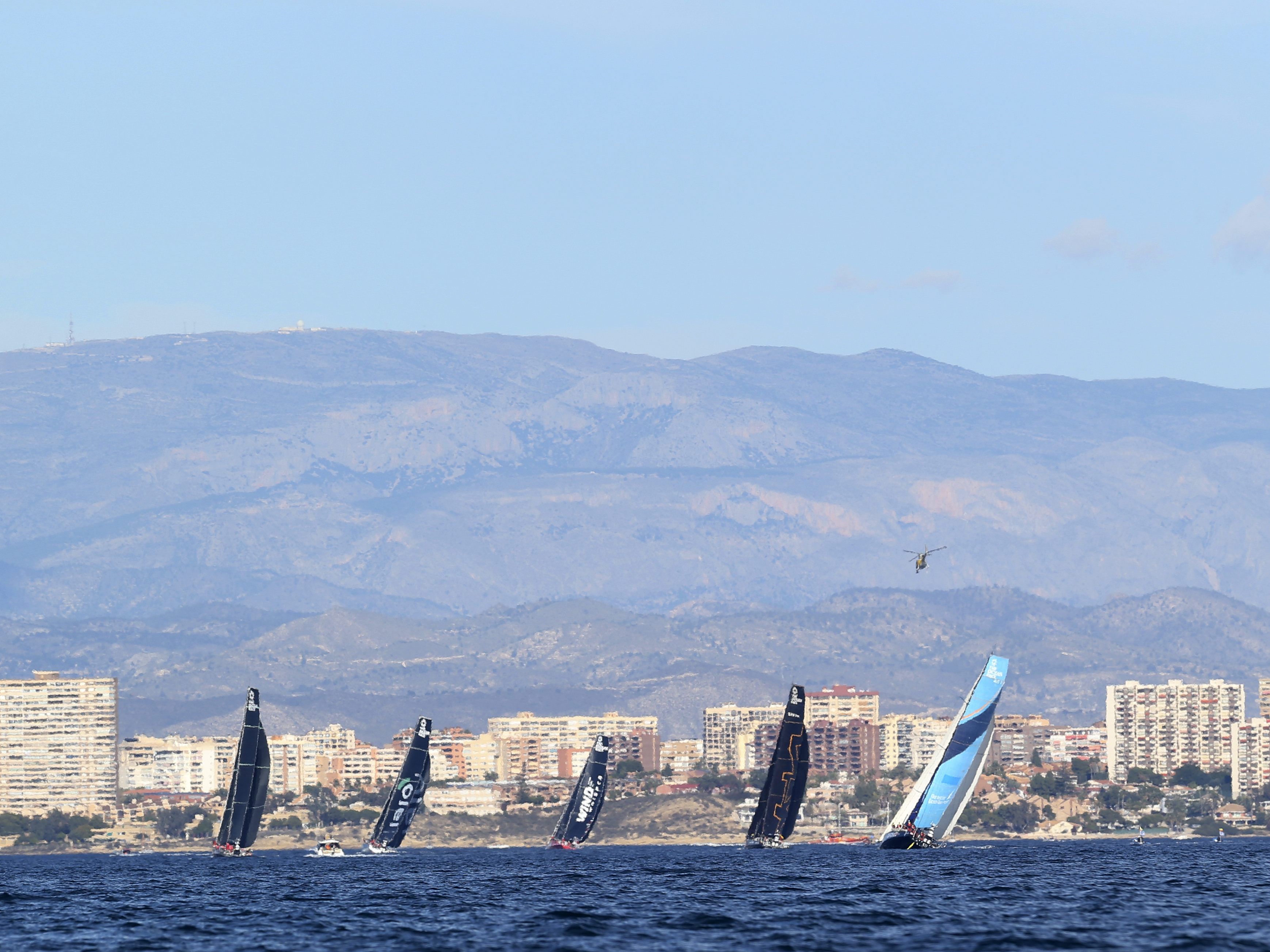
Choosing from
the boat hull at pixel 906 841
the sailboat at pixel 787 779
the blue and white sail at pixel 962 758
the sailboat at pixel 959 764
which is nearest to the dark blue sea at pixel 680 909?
the boat hull at pixel 906 841

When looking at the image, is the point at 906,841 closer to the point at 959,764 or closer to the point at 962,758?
the point at 959,764

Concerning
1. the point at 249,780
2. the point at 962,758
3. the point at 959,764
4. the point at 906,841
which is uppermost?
the point at 962,758

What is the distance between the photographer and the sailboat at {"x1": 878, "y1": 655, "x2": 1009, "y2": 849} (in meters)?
154

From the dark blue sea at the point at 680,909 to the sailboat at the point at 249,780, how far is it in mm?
22451

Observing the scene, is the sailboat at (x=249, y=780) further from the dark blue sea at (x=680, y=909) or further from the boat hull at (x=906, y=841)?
the boat hull at (x=906, y=841)

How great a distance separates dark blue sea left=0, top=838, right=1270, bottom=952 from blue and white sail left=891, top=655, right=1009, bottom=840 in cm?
413

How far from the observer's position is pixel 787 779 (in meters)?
190

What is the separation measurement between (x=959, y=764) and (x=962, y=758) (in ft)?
1.43

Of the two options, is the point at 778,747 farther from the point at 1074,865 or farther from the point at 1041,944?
the point at 1041,944

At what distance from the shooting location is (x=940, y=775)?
155375mm

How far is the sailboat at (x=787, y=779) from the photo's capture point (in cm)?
18750

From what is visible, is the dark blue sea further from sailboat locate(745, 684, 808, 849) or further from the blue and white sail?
sailboat locate(745, 684, 808, 849)

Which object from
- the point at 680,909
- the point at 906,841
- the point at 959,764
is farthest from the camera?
the point at 906,841

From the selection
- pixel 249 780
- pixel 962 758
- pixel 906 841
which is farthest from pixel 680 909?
pixel 249 780
